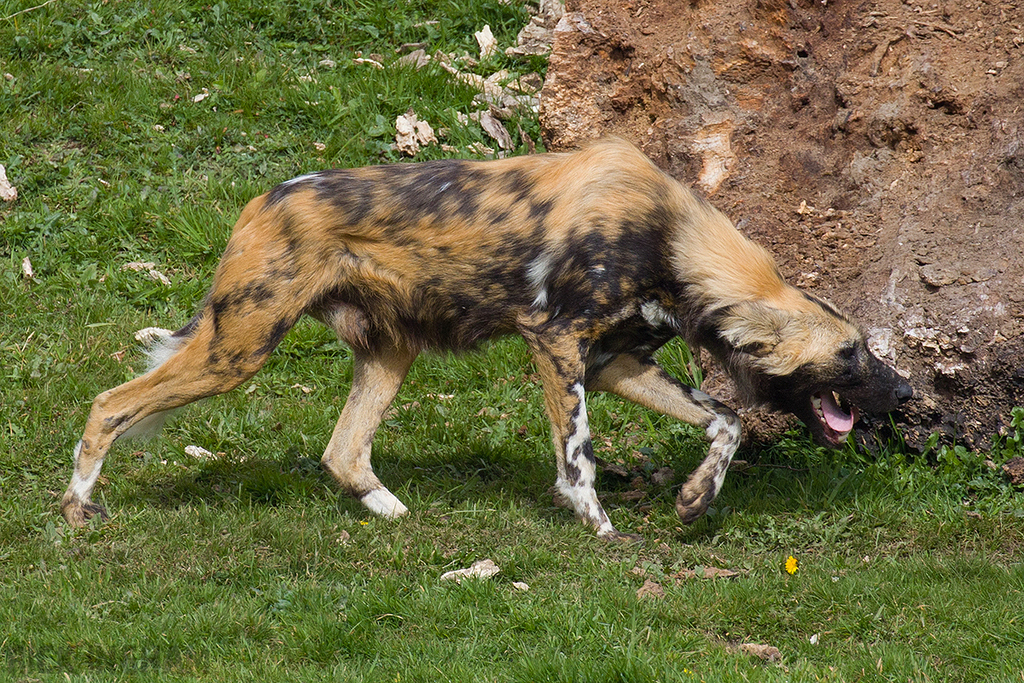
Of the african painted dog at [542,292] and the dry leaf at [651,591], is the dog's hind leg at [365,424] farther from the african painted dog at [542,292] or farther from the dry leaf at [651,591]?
the dry leaf at [651,591]

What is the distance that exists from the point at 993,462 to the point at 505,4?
5.17 m

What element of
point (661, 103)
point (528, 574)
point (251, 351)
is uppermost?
point (661, 103)

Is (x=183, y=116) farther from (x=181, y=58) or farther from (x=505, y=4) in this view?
(x=505, y=4)

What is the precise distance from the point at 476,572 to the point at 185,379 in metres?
1.48

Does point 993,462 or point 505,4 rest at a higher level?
point 505,4

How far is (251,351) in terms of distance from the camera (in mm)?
4699

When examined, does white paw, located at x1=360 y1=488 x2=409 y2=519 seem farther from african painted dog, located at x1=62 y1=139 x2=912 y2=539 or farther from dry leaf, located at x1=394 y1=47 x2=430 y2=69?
dry leaf, located at x1=394 y1=47 x2=430 y2=69

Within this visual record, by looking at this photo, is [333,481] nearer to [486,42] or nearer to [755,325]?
[755,325]

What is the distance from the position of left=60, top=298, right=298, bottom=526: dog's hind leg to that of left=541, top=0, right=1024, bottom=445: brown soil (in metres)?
2.56

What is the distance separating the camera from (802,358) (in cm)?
466

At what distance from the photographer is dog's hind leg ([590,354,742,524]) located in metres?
4.69

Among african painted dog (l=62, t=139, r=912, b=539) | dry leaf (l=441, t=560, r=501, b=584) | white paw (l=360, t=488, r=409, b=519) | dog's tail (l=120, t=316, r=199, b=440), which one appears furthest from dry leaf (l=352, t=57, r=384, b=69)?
→ dry leaf (l=441, t=560, r=501, b=584)

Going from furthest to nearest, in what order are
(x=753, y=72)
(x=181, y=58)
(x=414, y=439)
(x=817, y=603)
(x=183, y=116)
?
1. (x=181, y=58)
2. (x=183, y=116)
3. (x=753, y=72)
4. (x=414, y=439)
5. (x=817, y=603)

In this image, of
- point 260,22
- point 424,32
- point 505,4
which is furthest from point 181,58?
point 505,4
